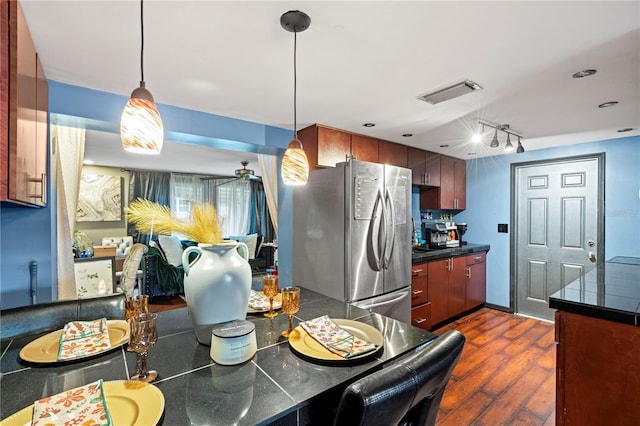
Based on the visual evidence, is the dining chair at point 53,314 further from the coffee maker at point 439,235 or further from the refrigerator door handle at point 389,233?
the coffee maker at point 439,235

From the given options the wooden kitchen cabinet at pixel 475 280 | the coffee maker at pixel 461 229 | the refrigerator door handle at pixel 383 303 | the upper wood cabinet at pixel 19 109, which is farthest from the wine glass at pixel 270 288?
the coffee maker at pixel 461 229

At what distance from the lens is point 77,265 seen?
9.55 feet

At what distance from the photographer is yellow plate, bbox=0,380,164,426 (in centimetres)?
73

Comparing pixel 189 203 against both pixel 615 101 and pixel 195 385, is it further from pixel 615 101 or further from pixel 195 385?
pixel 615 101

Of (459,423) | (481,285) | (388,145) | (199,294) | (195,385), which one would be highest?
(388,145)

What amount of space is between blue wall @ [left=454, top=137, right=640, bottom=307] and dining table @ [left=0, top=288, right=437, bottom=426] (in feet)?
11.4

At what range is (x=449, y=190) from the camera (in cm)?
423

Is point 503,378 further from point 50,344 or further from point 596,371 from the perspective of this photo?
point 50,344

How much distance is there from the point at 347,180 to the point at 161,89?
58.5 inches

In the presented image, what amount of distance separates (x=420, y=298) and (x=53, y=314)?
3017mm

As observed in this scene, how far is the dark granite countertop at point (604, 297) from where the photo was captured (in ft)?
4.43

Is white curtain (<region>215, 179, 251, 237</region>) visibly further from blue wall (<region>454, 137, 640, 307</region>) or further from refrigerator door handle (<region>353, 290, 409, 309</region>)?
refrigerator door handle (<region>353, 290, 409, 309</region>)

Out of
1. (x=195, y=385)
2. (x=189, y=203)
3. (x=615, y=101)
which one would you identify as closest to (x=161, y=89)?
(x=189, y=203)

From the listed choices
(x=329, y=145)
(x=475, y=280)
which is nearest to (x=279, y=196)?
(x=329, y=145)
